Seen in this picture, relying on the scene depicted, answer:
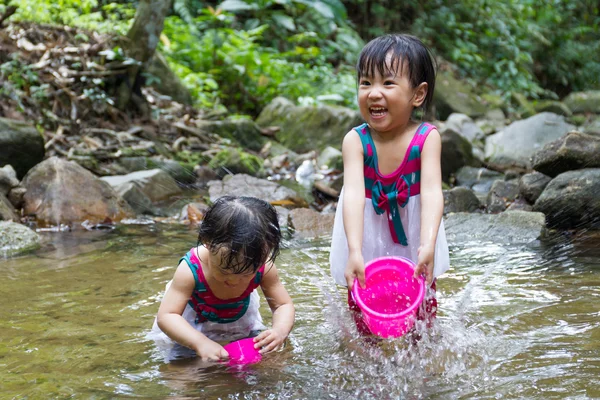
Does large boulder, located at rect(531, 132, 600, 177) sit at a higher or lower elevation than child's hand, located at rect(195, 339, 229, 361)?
lower

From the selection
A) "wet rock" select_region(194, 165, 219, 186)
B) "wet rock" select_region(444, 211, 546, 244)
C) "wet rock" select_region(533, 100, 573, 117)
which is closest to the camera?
"wet rock" select_region(444, 211, 546, 244)

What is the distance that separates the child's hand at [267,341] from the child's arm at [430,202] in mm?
608

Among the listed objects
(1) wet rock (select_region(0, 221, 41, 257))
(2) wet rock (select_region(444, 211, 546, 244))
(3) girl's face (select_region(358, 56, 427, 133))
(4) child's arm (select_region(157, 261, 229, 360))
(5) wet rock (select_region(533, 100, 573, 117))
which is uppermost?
(3) girl's face (select_region(358, 56, 427, 133))

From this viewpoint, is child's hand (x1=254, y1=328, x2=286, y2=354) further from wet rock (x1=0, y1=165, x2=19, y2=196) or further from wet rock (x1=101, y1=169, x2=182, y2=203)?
wet rock (x1=101, y1=169, x2=182, y2=203)

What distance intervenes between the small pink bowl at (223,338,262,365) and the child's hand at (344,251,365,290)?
1.50 feet

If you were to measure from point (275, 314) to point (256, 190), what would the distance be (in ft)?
12.9

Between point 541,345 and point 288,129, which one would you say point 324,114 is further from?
point 541,345

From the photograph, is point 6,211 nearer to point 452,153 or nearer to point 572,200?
point 572,200

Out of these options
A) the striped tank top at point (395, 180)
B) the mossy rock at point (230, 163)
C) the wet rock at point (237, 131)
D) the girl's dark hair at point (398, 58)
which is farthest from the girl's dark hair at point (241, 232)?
the wet rock at point (237, 131)

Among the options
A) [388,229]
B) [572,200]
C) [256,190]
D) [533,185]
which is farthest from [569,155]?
[388,229]

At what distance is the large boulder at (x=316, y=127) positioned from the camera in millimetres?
9945

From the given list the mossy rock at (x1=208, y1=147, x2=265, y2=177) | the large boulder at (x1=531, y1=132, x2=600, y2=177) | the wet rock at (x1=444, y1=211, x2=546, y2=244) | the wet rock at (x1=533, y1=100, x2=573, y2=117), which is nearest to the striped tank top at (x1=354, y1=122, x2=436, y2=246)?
the wet rock at (x1=444, y1=211, x2=546, y2=244)

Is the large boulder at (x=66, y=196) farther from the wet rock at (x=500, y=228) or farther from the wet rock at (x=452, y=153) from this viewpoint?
the wet rock at (x=452, y=153)

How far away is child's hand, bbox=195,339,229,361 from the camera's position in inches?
103
